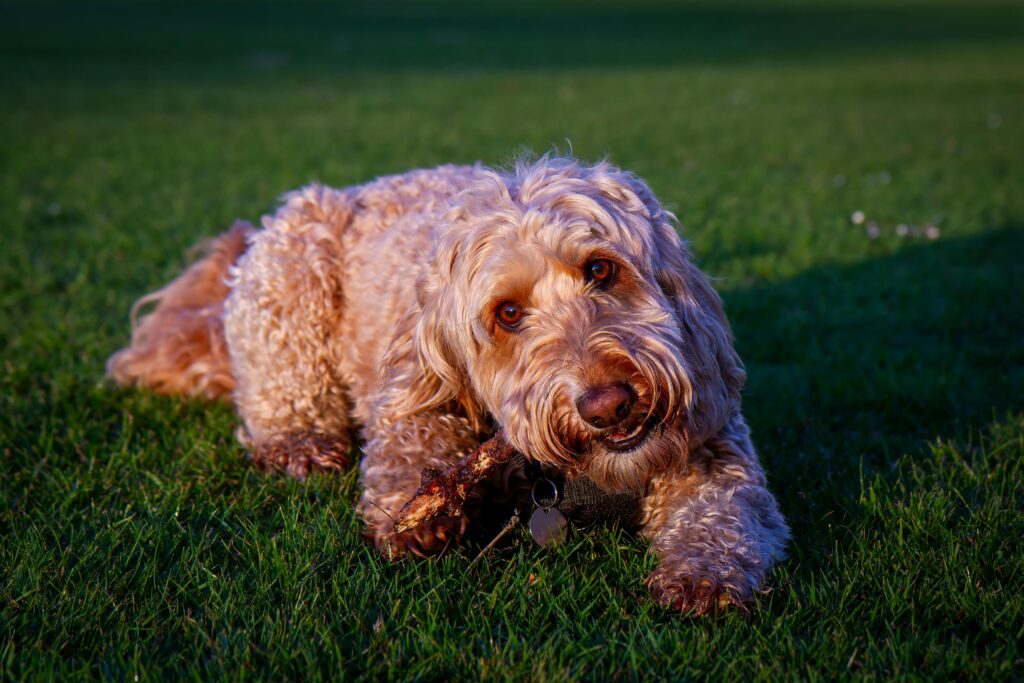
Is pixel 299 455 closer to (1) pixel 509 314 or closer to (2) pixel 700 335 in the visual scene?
(1) pixel 509 314

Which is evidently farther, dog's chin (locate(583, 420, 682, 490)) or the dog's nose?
dog's chin (locate(583, 420, 682, 490))

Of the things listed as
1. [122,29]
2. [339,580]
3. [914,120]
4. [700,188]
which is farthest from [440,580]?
[122,29]

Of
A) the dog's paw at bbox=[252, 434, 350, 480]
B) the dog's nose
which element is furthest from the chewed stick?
the dog's paw at bbox=[252, 434, 350, 480]

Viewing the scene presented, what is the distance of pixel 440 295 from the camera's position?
3951 mm

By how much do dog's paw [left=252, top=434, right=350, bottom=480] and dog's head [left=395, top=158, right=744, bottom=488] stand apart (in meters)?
1.03

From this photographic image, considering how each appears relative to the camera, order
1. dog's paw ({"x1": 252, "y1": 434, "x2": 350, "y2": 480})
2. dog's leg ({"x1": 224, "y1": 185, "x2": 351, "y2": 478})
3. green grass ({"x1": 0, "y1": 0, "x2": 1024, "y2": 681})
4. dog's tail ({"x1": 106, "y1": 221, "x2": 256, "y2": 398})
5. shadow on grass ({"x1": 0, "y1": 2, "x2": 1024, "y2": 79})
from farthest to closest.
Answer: shadow on grass ({"x1": 0, "y1": 2, "x2": 1024, "y2": 79}), dog's tail ({"x1": 106, "y1": 221, "x2": 256, "y2": 398}), dog's leg ({"x1": 224, "y1": 185, "x2": 351, "y2": 478}), dog's paw ({"x1": 252, "y1": 434, "x2": 350, "y2": 480}), green grass ({"x1": 0, "y1": 0, "x2": 1024, "y2": 681})

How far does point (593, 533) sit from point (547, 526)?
0.75 feet

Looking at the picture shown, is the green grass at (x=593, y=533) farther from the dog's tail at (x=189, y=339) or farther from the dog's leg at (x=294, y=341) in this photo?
the dog's leg at (x=294, y=341)

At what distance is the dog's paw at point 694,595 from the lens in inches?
132

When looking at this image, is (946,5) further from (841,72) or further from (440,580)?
(440,580)

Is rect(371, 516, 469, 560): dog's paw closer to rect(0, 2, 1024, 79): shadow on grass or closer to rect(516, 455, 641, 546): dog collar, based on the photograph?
rect(516, 455, 641, 546): dog collar

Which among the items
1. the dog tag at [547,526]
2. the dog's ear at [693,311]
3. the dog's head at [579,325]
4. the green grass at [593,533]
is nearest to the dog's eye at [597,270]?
the dog's head at [579,325]

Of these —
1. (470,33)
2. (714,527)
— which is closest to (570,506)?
(714,527)

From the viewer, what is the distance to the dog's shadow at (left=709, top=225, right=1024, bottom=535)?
15.7 ft
